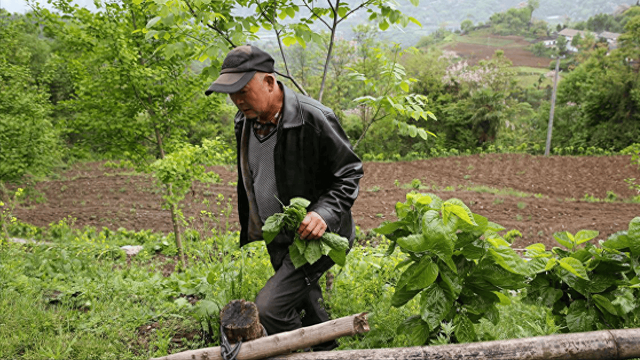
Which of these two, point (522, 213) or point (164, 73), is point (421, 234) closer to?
point (164, 73)

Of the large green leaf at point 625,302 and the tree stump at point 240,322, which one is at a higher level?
the tree stump at point 240,322

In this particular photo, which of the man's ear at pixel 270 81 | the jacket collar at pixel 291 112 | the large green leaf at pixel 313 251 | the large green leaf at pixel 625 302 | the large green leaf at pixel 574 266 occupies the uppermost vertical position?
the man's ear at pixel 270 81

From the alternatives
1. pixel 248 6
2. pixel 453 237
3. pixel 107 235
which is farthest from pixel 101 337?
pixel 107 235

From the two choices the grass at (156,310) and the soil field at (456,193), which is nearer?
the grass at (156,310)

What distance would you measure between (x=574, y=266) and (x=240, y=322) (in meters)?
1.90

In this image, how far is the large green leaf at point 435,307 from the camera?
2.40 meters

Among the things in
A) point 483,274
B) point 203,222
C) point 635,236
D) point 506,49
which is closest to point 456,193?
point 203,222

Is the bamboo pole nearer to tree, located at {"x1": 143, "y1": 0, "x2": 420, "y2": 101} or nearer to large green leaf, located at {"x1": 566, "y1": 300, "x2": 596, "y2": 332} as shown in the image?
large green leaf, located at {"x1": 566, "y1": 300, "x2": 596, "y2": 332}

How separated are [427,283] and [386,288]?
1.30m

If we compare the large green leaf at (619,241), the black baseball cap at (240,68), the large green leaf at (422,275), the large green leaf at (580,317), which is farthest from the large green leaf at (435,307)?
the black baseball cap at (240,68)

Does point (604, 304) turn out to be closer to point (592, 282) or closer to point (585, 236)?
point (592, 282)

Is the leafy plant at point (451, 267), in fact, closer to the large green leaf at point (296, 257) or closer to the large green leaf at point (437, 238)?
the large green leaf at point (437, 238)

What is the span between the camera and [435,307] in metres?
2.43

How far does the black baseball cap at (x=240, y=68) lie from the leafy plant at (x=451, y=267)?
1.16 m
